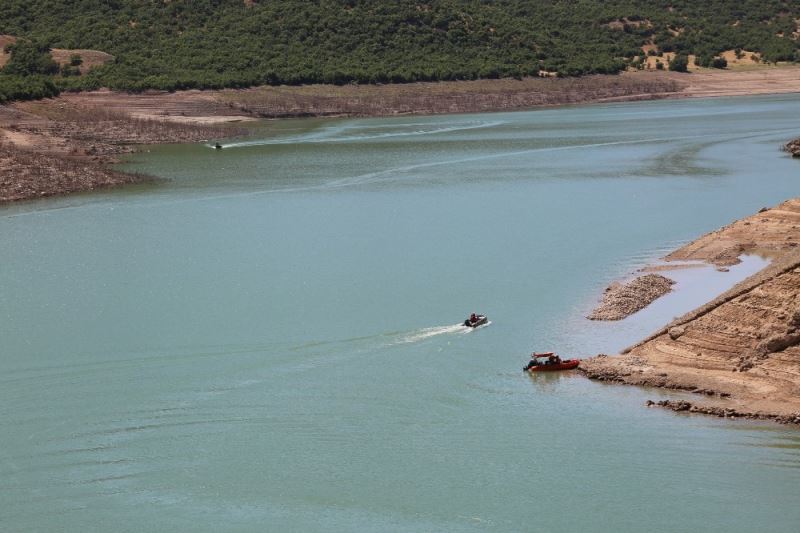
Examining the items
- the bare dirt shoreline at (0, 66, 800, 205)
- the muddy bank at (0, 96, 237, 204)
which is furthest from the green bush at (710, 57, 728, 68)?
the muddy bank at (0, 96, 237, 204)

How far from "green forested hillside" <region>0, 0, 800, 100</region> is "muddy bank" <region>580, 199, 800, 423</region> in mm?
72232

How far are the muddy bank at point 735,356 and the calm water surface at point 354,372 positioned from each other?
0.70 metres

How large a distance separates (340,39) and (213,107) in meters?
21.7

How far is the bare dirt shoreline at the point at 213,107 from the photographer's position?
201ft

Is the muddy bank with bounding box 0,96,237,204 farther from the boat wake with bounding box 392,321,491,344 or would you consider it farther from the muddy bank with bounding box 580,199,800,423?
the muddy bank with bounding box 580,199,800,423

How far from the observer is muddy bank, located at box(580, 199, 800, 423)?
2370 cm

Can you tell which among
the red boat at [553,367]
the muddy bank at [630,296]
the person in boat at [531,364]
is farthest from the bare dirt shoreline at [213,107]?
the red boat at [553,367]

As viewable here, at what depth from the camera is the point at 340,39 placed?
110 meters

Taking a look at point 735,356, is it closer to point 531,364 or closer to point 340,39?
point 531,364

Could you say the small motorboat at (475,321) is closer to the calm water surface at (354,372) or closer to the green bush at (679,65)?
the calm water surface at (354,372)

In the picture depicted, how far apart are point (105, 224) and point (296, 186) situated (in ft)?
40.8

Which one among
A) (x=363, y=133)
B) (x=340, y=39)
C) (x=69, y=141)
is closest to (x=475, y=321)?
(x=69, y=141)

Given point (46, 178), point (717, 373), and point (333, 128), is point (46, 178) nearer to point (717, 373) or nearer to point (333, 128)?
point (333, 128)

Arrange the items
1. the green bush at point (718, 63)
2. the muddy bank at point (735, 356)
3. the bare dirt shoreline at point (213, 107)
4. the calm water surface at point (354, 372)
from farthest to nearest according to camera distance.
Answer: the green bush at point (718, 63) < the bare dirt shoreline at point (213, 107) < the muddy bank at point (735, 356) < the calm water surface at point (354, 372)
